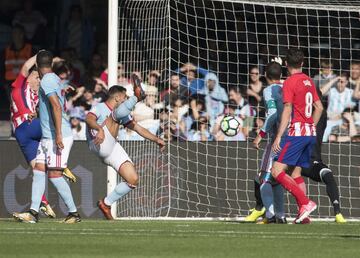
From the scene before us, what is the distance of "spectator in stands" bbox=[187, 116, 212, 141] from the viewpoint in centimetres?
1923

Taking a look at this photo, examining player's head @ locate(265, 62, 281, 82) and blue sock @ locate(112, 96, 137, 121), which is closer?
player's head @ locate(265, 62, 281, 82)

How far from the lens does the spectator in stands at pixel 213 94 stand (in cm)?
1977

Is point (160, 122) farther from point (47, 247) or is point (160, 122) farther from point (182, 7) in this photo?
point (47, 247)

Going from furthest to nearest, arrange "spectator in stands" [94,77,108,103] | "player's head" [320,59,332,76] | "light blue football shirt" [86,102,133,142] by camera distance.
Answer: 1. "spectator in stands" [94,77,108,103]
2. "player's head" [320,59,332,76]
3. "light blue football shirt" [86,102,133,142]

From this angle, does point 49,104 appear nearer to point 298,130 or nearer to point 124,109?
point 124,109

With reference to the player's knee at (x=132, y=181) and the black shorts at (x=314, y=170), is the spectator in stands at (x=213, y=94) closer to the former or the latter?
the black shorts at (x=314, y=170)

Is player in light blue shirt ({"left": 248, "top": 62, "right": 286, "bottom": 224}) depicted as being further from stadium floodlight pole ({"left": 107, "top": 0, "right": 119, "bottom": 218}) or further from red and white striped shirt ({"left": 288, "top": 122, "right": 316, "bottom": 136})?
stadium floodlight pole ({"left": 107, "top": 0, "right": 119, "bottom": 218})

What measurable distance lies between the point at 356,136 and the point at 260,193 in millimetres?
4693

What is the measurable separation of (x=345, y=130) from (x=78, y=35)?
5576 millimetres

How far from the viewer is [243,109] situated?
19797 mm

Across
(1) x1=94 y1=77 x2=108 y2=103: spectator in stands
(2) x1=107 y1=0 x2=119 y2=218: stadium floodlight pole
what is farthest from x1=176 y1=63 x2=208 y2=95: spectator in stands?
(1) x1=94 y1=77 x2=108 y2=103: spectator in stands

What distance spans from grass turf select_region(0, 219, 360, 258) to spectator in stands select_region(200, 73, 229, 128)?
5507mm

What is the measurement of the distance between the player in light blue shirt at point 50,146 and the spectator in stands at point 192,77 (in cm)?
467

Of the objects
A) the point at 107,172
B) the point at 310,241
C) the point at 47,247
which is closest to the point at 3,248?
the point at 47,247
